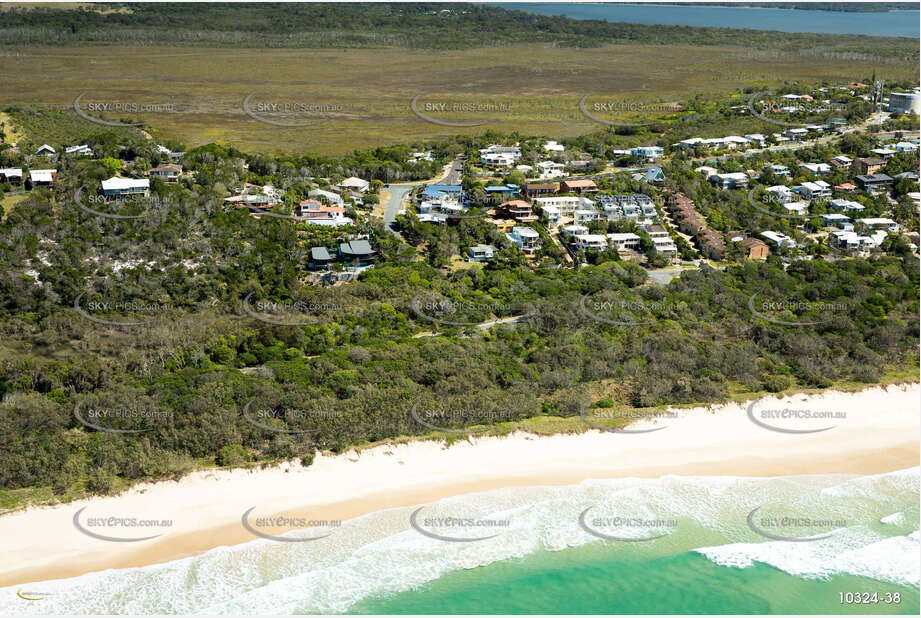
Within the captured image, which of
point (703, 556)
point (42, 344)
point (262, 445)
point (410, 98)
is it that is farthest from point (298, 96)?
point (703, 556)

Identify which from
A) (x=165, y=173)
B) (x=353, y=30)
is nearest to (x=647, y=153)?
(x=165, y=173)

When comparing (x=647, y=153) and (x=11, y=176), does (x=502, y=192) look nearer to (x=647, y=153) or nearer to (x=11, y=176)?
(x=647, y=153)

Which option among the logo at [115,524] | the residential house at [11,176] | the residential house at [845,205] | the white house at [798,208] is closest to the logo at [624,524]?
the logo at [115,524]

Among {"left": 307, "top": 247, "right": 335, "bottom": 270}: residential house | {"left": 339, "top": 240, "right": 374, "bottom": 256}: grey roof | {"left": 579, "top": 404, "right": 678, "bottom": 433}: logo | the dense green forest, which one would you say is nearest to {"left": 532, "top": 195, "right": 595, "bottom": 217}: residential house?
the dense green forest

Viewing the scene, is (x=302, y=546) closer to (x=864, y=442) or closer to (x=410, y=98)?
(x=864, y=442)

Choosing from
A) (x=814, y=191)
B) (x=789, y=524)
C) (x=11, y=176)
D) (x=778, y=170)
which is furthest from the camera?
(x=778, y=170)

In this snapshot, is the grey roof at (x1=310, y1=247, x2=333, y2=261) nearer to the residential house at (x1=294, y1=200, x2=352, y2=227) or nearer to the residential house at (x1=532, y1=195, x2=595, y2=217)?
the residential house at (x1=294, y1=200, x2=352, y2=227)

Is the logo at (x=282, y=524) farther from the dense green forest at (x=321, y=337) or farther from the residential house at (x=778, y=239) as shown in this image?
the residential house at (x=778, y=239)
